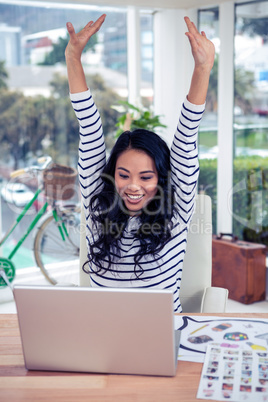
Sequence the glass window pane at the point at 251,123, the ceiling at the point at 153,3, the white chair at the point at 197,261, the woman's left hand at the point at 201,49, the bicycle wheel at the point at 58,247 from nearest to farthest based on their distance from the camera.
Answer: the woman's left hand at the point at 201,49
the white chair at the point at 197,261
the ceiling at the point at 153,3
the glass window pane at the point at 251,123
the bicycle wheel at the point at 58,247

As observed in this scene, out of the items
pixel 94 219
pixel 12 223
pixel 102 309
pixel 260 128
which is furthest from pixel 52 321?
pixel 260 128

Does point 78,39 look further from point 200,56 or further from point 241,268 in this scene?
point 241,268

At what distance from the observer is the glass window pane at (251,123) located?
3354 mm

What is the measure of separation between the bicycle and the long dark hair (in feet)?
5.69

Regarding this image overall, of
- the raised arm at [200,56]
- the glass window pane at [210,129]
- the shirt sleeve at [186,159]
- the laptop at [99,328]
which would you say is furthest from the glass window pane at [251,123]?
the laptop at [99,328]

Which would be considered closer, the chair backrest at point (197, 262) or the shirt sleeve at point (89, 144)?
the shirt sleeve at point (89, 144)

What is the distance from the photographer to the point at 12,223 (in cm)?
346

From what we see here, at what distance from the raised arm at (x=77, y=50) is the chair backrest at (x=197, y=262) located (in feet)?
1.89

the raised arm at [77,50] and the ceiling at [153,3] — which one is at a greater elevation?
the ceiling at [153,3]

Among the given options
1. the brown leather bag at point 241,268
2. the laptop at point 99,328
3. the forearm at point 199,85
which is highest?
the forearm at point 199,85

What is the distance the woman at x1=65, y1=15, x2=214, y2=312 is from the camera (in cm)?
153

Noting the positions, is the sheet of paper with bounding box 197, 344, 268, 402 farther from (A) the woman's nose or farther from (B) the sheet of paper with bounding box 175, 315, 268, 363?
(A) the woman's nose

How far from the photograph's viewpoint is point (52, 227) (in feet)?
11.9

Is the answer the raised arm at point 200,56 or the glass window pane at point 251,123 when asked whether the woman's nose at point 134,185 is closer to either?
the raised arm at point 200,56
